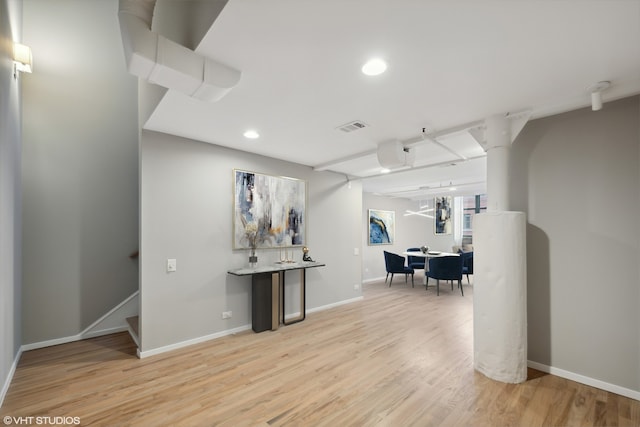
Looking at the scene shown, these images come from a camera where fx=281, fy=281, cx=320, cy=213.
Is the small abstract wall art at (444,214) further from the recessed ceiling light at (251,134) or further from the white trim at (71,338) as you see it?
the white trim at (71,338)

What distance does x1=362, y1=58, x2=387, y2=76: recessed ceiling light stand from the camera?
188 centimetres

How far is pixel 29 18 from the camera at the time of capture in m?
3.57

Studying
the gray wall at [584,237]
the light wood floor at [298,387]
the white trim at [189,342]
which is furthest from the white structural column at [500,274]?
the white trim at [189,342]

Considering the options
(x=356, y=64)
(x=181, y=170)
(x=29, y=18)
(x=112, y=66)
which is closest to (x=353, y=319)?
(x=181, y=170)

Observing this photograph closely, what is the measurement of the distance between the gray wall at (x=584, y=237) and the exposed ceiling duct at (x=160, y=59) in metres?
3.08

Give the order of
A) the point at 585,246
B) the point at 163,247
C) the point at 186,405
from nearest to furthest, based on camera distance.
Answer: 1. the point at 186,405
2. the point at 585,246
3. the point at 163,247

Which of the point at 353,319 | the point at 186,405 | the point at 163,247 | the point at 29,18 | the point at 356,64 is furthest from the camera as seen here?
the point at 353,319

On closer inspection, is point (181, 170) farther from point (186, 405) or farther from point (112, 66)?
point (186, 405)

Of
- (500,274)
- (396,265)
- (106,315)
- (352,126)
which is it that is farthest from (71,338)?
(396,265)

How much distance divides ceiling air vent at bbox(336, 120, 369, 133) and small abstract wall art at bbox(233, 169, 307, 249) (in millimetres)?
1605

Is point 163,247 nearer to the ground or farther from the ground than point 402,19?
nearer to the ground

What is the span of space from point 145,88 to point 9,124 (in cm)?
122

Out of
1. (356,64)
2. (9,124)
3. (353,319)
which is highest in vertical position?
(356,64)

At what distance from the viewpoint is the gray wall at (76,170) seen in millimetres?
3539
